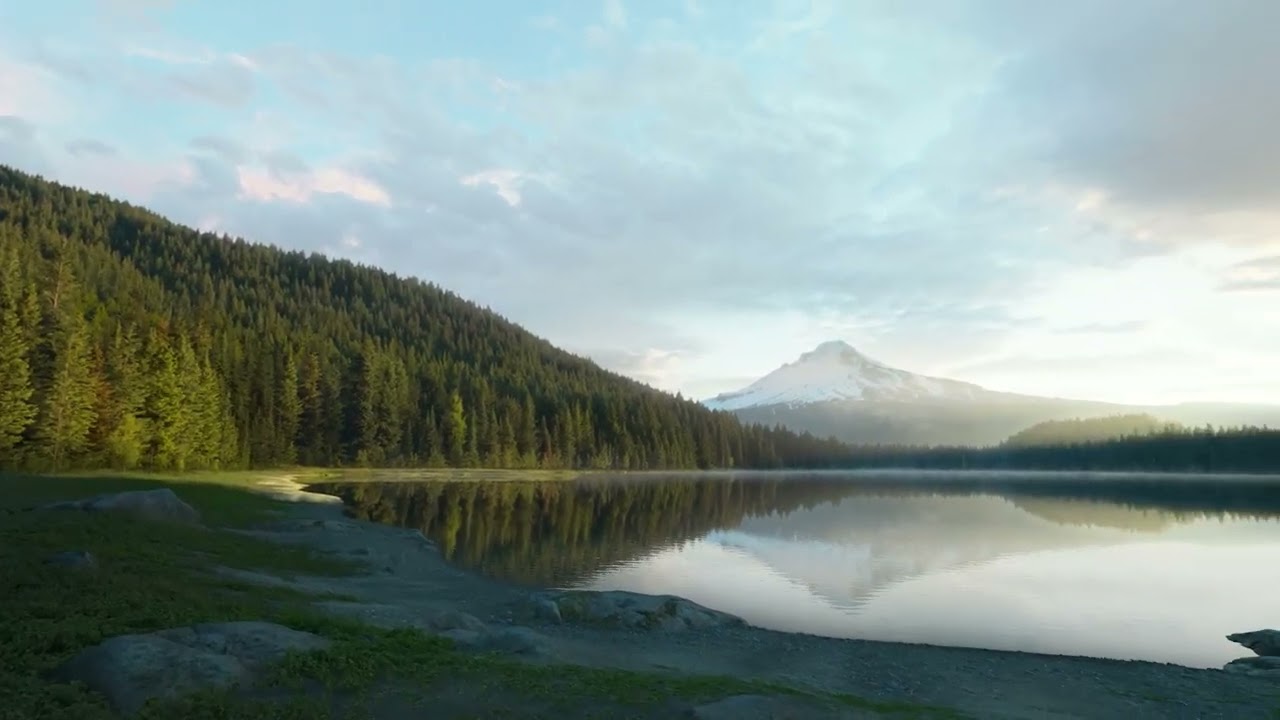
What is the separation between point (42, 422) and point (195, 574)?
62329 millimetres

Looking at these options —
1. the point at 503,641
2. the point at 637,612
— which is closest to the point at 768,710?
the point at 503,641

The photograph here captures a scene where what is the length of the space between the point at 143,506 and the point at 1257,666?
43.6m

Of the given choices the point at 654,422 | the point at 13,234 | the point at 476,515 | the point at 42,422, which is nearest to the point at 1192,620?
the point at 476,515

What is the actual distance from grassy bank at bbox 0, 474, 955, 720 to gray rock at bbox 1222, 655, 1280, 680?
1448cm

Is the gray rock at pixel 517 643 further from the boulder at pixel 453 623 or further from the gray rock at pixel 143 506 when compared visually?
the gray rock at pixel 143 506

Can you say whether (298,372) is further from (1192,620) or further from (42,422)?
(1192,620)

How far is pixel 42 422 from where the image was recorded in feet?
236

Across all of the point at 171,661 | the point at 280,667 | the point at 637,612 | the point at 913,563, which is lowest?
the point at 913,563

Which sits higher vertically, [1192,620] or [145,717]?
[145,717]

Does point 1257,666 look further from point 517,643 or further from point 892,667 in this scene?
point 517,643

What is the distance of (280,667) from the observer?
47.7 feet

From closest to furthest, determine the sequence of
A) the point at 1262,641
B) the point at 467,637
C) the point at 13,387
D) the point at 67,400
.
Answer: the point at 467,637, the point at 1262,641, the point at 13,387, the point at 67,400

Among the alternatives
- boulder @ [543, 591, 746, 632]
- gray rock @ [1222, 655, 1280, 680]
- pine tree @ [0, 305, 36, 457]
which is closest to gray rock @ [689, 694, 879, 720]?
boulder @ [543, 591, 746, 632]

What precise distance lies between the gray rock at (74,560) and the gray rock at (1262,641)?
121ft
